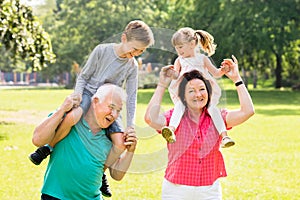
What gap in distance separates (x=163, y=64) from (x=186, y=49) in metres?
0.21

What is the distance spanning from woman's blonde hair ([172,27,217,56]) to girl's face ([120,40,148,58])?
0.62 ft

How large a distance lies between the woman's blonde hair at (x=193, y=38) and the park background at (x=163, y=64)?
49mm

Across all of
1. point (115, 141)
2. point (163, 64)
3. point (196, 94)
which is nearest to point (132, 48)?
point (163, 64)

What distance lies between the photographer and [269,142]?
1172 centimetres

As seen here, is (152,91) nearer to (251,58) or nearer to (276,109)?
(276,109)

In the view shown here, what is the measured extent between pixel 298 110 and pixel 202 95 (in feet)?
57.7

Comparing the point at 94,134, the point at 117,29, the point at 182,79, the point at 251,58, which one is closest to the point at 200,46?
the point at 182,79

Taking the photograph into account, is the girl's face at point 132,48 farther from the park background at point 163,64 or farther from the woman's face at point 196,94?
the woman's face at point 196,94

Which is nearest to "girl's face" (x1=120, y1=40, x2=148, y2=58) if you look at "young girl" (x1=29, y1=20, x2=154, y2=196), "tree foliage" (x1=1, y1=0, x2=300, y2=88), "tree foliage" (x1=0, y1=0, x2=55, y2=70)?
"young girl" (x1=29, y1=20, x2=154, y2=196)

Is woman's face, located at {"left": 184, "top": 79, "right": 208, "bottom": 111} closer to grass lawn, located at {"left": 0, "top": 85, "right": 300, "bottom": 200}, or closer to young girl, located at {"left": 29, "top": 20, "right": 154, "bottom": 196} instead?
grass lawn, located at {"left": 0, "top": 85, "right": 300, "bottom": 200}

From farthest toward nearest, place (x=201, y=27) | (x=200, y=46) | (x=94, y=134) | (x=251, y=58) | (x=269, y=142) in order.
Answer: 1. (x=251, y=58)
2. (x=201, y=27)
3. (x=269, y=142)
4. (x=200, y=46)
5. (x=94, y=134)

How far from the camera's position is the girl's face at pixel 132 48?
3377 millimetres

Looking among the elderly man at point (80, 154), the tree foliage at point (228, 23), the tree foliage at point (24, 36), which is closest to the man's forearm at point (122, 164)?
the elderly man at point (80, 154)

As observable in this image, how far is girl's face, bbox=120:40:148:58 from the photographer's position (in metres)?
3.38
